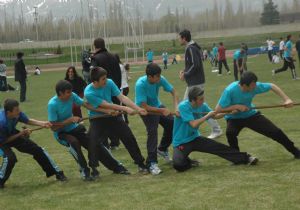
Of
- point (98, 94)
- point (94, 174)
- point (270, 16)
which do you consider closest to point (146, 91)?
point (98, 94)

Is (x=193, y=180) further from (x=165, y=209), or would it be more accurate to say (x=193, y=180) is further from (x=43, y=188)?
(x=43, y=188)

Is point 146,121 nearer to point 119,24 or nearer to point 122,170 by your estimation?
point 122,170

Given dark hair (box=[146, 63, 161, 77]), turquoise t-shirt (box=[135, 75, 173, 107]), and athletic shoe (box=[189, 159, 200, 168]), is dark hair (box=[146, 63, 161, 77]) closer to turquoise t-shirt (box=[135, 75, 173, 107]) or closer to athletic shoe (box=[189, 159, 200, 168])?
turquoise t-shirt (box=[135, 75, 173, 107])

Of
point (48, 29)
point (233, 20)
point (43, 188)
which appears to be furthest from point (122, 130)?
point (233, 20)

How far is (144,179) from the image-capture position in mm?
7398

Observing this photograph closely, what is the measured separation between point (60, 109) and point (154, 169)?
1.69m

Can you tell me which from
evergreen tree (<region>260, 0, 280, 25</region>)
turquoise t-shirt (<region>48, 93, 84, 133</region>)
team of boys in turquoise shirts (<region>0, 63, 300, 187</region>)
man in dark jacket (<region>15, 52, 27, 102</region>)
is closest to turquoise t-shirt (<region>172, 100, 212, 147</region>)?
team of boys in turquoise shirts (<region>0, 63, 300, 187</region>)

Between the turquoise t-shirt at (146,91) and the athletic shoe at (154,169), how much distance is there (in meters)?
0.97

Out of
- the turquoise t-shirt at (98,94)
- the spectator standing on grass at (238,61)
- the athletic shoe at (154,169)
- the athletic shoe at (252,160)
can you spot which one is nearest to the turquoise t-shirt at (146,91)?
the turquoise t-shirt at (98,94)

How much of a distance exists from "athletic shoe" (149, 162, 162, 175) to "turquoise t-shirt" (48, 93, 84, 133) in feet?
4.48

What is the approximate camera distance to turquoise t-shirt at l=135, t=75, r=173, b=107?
7906mm

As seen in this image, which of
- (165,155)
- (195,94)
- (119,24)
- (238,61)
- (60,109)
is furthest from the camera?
(119,24)

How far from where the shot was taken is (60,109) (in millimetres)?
7621

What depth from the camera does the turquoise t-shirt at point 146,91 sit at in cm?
791
